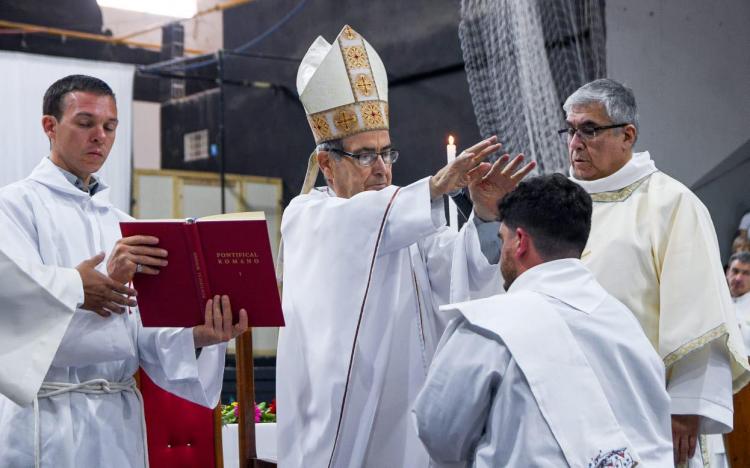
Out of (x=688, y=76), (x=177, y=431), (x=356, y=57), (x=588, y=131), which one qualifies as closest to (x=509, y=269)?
(x=588, y=131)

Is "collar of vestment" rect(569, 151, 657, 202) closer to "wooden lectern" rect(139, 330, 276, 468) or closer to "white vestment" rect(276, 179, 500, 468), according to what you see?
"white vestment" rect(276, 179, 500, 468)

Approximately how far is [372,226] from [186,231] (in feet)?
1.78

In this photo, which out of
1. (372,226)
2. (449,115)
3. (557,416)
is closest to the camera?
(557,416)

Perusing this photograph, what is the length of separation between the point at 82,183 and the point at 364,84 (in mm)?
995

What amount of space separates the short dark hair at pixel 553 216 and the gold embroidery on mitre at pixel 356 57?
1230 mm

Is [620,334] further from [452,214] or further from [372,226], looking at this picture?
[452,214]

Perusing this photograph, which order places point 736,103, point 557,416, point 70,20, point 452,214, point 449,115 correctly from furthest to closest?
point 70,20 < point 449,115 < point 736,103 < point 452,214 < point 557,416

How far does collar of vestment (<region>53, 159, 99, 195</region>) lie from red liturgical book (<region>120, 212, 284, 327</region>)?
49 cm

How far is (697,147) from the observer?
5.82 metres

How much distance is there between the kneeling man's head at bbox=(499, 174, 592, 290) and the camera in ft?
7.38

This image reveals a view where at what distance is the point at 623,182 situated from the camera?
314 centimetres

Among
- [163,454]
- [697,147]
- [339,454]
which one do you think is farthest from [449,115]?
[339,454]

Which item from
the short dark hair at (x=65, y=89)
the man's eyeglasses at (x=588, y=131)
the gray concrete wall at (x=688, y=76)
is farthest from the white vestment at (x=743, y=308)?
the short dark hair at (x=65, y=89)

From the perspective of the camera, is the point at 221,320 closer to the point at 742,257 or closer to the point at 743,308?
the point at 742,257
